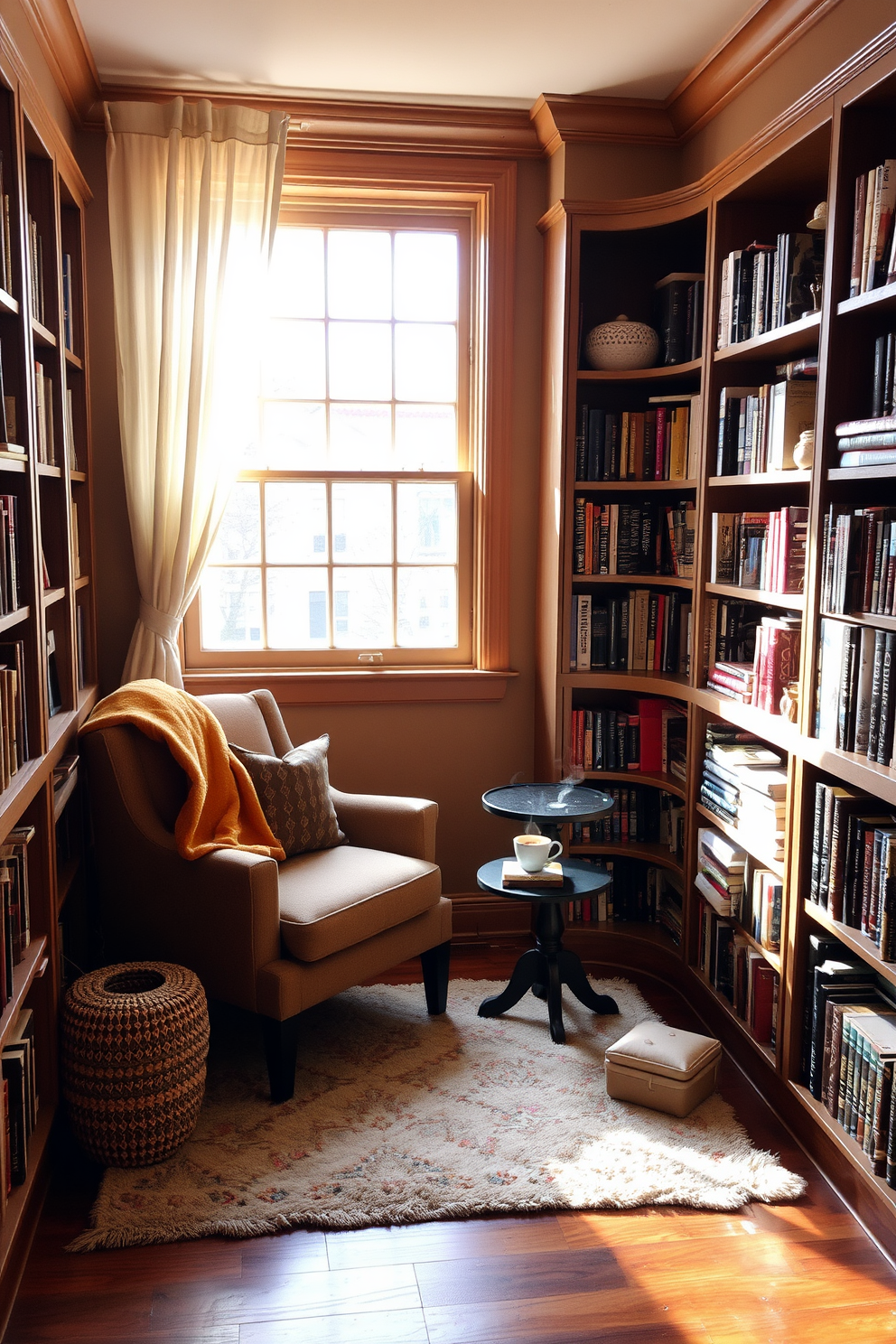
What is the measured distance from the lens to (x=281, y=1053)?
2789mm

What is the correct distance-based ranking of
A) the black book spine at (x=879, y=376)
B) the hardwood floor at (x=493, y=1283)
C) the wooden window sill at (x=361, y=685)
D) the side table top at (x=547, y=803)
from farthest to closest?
the wooden window sill at (x=361, y=685) → the side table top at (x=547, y=803) → the black book spine at (x=879, y=376) → the hardwood floor at (x=493, y=1283)

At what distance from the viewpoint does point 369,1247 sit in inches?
90.4

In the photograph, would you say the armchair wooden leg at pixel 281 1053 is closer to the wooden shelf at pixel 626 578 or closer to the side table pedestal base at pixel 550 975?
the side table pedestal base at pixel 550 975

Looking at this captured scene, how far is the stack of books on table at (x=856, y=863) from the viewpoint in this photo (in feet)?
7.39

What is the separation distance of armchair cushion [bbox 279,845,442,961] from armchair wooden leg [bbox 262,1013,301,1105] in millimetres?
176

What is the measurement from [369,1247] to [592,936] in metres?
1.62

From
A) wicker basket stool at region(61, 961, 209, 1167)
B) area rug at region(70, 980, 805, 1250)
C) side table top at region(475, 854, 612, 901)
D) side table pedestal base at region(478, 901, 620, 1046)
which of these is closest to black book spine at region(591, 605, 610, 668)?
side table top at region(475, 854, 612, 901)

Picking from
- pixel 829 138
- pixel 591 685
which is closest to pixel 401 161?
pixel 829 138

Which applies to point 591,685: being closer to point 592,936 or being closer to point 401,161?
point 592,936

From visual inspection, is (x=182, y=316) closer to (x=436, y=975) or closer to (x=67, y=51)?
(x=67, y=51)

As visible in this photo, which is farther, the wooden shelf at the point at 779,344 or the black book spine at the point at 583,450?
the black book spine at the point at 583,450

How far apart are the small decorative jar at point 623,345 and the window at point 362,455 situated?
1.36ft

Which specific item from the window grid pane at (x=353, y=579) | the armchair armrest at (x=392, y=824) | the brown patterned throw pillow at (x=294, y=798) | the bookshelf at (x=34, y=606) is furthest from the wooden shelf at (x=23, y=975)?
the window grid pane at (x=353, y=579)

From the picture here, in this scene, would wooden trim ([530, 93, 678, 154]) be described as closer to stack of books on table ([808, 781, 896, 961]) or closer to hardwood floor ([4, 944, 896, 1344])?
stack of books on table ([808, 781, 896, 961])
